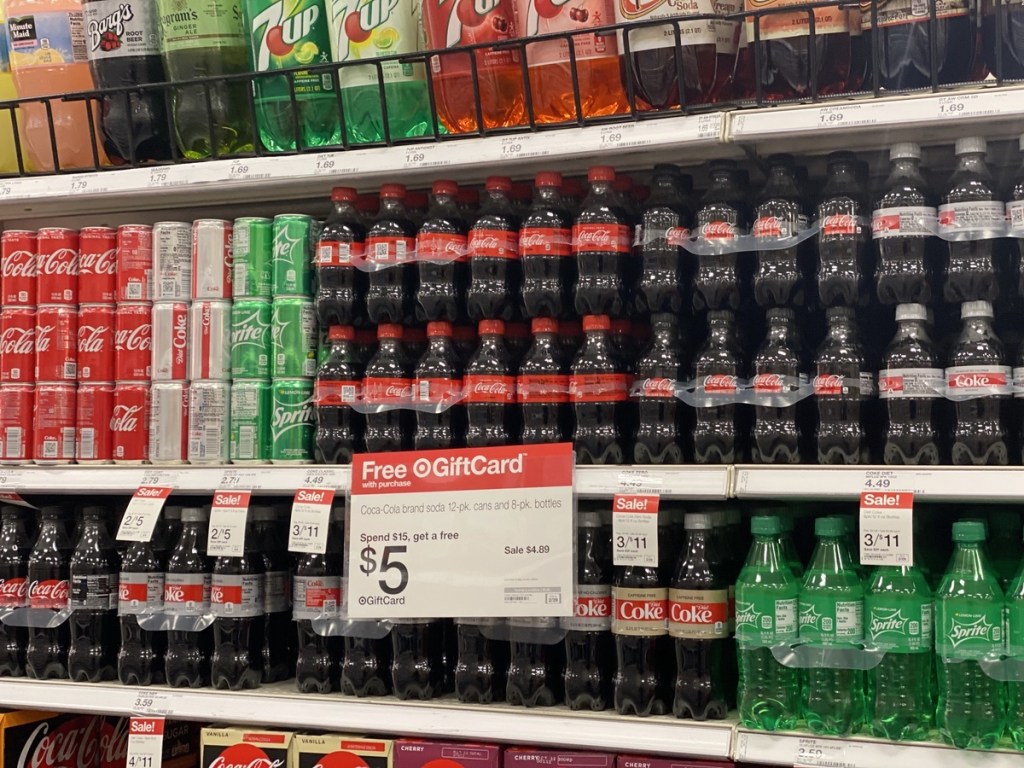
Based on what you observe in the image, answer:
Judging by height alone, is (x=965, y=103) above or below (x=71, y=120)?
below

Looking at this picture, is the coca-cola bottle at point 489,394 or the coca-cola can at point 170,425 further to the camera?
the coca-cola can at point 170,425

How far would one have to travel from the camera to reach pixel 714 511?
1.95 m

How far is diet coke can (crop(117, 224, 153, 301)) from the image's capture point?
7.45ft

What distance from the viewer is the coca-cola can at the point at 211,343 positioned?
2.19 m

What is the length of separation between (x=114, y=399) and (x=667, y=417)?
1104 millimetres

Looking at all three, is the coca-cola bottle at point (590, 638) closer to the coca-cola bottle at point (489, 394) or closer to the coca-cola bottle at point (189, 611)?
the coca-cola bottle at point (489, 394)

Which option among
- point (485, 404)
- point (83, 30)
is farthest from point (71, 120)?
point (485, 404)

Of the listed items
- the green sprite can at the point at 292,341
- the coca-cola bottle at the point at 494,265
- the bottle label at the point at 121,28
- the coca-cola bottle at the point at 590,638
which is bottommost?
the coca-cola bottle at the point at 590,638

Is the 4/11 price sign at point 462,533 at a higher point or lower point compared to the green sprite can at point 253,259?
lower

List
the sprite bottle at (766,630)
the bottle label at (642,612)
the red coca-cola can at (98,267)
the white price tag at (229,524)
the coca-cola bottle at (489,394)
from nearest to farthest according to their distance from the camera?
the sprite bottle at (766,630) → the bottle label at (642,612) → the coca-cola bottle at (489,394) → the white price tag at (229,524) → the red coca-cola can at (98,267)

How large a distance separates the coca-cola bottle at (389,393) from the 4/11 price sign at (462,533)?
0.15 ft

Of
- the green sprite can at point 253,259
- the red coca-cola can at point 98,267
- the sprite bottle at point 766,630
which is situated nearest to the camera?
the sprite bottle at point 766,630

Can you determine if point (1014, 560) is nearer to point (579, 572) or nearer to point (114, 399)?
point (579, 572)

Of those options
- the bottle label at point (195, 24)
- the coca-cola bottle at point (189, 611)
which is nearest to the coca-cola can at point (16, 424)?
the coca-cola bottle at point (189, 611)
